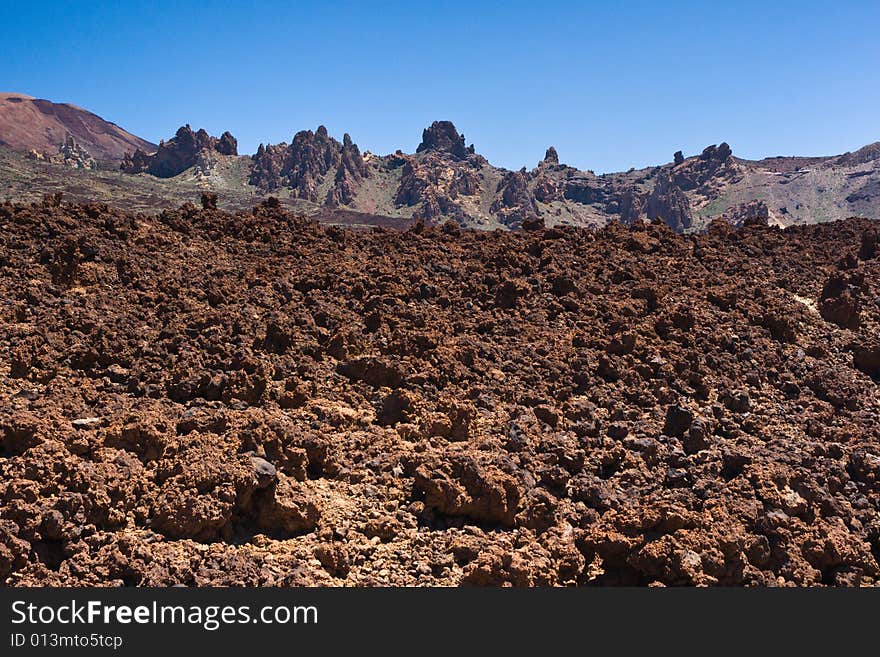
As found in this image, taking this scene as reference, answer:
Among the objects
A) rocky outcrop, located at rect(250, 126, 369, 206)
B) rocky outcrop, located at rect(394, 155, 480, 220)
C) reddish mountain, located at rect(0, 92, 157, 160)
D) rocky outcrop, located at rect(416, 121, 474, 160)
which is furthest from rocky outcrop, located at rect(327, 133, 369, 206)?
reddish mountain, located at rect(0, 92, 157, 160)

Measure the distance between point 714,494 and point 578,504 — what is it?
1336mm

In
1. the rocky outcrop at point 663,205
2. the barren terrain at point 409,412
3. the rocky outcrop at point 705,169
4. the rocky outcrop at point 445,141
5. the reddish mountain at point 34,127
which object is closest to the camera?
the barren terrain at point 409,412

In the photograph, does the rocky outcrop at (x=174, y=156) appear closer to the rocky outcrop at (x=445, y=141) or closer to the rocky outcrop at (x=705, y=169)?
the rocky outcrop at (x=445, y=141)

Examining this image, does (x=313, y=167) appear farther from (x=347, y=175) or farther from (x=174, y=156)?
(x=174, y=156)

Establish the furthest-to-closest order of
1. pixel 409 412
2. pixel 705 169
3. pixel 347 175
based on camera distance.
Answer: pixel 705 169
pixel 347 175
pixel 409 412

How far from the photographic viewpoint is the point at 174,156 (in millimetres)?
108500

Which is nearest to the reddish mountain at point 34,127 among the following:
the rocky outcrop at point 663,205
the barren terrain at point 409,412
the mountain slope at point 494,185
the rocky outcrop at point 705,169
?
the mountain slope at point 494,185

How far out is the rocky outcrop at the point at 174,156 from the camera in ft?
354

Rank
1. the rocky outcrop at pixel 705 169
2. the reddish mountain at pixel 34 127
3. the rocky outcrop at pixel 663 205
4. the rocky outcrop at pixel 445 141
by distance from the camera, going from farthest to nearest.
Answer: the reddish mountain at pixel 34 127 → the rocky outcrop at pixel 445 141 → the rocky outcrop at pixel 705 169 → the rocky outcrop at pixel 663 205

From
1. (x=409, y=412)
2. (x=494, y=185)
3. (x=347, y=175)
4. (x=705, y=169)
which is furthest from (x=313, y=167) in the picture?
(x=409, y=412)

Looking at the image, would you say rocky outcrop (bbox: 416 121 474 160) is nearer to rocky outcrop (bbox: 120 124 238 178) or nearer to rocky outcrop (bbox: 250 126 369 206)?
rocky outcrop (bbox: 250 126 369 206)

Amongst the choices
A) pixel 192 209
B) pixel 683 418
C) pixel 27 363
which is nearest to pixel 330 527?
pixel 27 363

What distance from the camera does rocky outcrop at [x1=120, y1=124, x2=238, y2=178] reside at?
107938mm

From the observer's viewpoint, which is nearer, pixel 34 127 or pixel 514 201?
pixel 514 201
